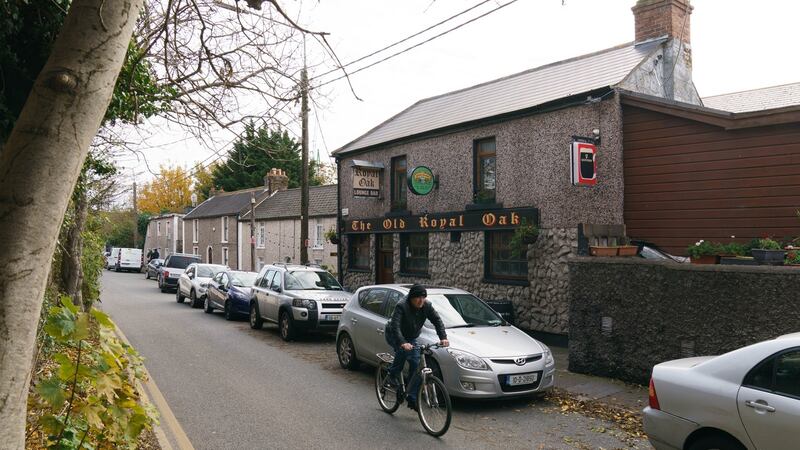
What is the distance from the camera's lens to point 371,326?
31.5 ft

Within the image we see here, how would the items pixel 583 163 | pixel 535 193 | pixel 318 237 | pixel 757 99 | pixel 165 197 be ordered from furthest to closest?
pixel 165 197 → pixel 318 237 → pixel 757 99 → pixel 535 193 → pixel 583 163

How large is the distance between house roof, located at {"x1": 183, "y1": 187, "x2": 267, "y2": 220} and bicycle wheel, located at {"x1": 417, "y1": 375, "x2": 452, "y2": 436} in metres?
33.0

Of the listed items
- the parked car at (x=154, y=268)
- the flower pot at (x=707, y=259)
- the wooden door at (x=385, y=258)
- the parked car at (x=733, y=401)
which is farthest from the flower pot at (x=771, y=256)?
the parked car at (x=154, y=268)

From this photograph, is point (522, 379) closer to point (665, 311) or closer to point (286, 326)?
point (665, 311)

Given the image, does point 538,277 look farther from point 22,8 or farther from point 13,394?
point 13,394

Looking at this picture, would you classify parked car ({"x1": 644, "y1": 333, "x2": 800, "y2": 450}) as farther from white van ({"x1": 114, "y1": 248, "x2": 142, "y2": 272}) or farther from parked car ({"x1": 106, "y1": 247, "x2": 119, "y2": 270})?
parked car ({"x1": 106, "y1": 247, "x2": 119, "y2": 270})

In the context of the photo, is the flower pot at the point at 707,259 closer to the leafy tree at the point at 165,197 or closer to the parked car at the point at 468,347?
the parked car at the point at 468,347

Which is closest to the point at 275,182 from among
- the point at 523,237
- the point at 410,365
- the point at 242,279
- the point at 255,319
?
the point at 242,279

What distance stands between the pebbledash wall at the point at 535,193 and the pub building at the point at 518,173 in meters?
0.03

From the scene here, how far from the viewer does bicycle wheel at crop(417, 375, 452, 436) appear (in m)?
6.56

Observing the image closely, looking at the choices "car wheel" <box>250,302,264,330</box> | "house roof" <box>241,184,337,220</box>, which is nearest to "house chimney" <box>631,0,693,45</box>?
"car wheel" <box>250,302,264,330</box>

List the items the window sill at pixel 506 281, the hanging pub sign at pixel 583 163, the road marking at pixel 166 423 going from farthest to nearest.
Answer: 1. the window sill at pixel 506 281
2. the hanging pub sign at pixel 583 163
3. the road marking at pixel 166 423

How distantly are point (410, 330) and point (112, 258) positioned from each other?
55.0 m

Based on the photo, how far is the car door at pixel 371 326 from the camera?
9.43 m
